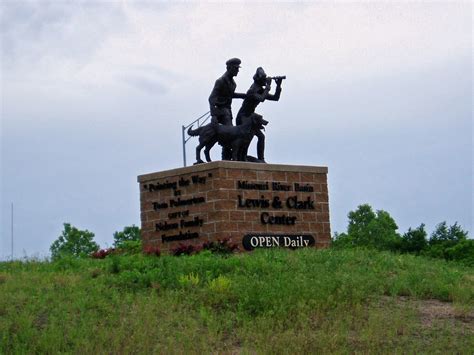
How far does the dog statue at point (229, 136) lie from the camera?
65.5 feet

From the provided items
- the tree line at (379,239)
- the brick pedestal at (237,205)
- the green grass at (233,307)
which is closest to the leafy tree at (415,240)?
the tree line at (379,239)

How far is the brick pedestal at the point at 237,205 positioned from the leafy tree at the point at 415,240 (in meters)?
9.83

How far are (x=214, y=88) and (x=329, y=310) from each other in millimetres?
8969

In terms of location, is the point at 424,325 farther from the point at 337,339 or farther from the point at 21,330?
the point at 21,330

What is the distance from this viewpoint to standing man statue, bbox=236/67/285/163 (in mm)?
20422

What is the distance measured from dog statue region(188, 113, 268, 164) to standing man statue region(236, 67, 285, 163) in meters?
0.17

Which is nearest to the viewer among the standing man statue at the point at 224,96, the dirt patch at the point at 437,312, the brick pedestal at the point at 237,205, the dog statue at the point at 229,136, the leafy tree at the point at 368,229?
the dirt patch at the point at 437,312

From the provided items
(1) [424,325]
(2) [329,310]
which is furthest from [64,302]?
(1) [424,325]

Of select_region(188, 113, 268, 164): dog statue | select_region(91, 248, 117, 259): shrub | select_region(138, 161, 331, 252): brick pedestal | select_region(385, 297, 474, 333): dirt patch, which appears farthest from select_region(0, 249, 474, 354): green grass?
select_region(188, 113, 268, 164): dog statue

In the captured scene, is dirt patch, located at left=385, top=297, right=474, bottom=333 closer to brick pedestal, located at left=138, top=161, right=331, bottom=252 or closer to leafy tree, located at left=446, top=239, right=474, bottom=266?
brick pedestal, located at left=138, top=161, right=331, bottom=252

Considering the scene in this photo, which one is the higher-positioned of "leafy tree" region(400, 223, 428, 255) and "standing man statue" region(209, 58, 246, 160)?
"standing man statue" region(209, 58, 246, 160)

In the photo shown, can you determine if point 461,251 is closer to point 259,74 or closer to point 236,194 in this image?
point 259,74

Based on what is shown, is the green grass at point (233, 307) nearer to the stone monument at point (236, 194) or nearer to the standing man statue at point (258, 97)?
the stone monument at point (236, 194)

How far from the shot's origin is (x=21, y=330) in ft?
36.9
